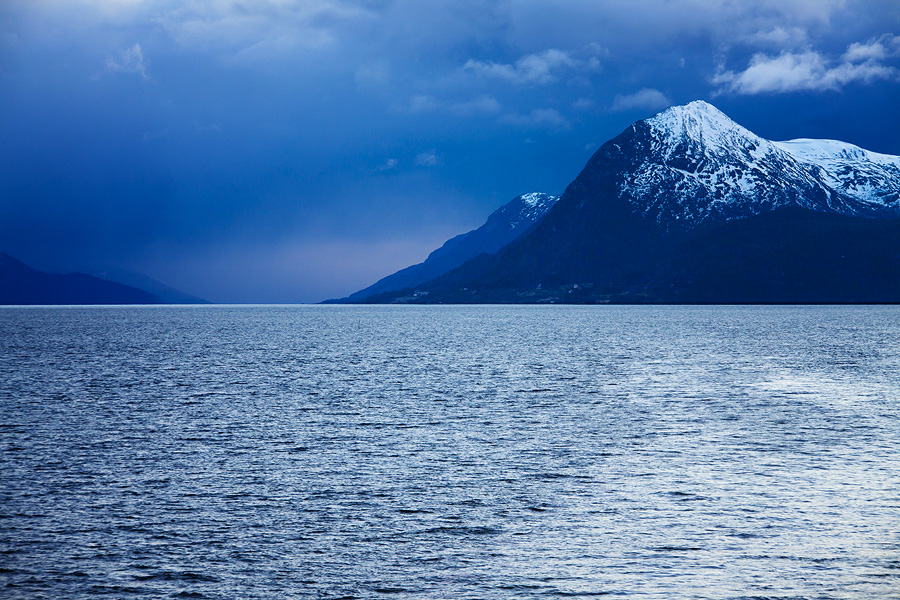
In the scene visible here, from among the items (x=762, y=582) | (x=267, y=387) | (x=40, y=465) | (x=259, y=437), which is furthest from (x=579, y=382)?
(x=762, y=582)

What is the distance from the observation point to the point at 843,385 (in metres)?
74.8

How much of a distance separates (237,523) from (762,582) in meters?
17.2

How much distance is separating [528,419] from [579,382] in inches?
1103

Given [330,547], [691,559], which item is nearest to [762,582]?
[691,559]

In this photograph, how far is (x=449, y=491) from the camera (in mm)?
32156

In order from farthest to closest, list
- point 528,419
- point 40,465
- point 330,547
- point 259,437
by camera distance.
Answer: point 528,419
point 259,437
point 40,465
point 330,547

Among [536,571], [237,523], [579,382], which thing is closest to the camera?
[536,571]

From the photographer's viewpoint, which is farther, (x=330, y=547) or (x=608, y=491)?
(x=608, y=491)

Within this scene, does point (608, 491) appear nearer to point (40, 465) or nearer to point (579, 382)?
point (40, 465)

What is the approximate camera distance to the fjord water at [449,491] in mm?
21562

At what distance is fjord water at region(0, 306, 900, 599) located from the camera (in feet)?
70.7

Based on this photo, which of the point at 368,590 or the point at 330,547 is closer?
the point at 368,590

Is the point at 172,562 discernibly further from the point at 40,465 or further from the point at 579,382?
the point at 579,382

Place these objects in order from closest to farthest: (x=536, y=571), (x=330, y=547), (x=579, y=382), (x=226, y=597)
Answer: (x=226, y=597), (x=536, y=571), (x=330, y=547), (x=579, y=382)
